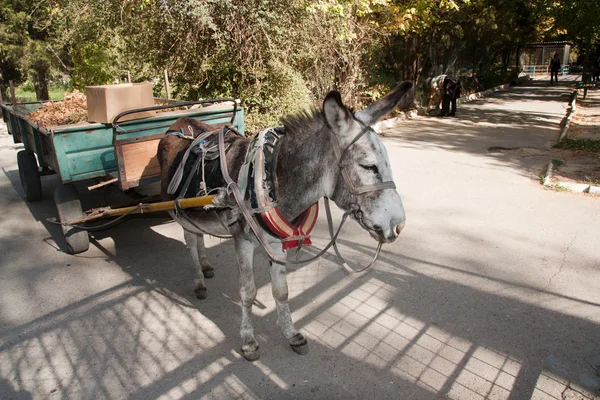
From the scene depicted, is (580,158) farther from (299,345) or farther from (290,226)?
(290,226)

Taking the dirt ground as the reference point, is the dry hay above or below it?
above

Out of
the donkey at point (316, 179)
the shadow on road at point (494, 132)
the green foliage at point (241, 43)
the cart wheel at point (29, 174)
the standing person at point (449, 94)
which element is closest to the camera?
the donkey at point (316, 179)

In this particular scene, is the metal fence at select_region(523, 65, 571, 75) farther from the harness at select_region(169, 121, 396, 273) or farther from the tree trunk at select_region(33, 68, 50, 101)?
the harness at select_region(169, 121, 396, 273)

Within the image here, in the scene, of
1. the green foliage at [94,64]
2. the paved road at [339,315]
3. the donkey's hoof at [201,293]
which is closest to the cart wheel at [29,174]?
the paved road at [339,315]

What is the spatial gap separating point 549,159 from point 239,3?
25.2 feet

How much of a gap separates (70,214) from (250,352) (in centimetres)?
292

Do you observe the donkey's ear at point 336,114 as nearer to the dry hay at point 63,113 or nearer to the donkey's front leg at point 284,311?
the donkey's front leg at point 284,311

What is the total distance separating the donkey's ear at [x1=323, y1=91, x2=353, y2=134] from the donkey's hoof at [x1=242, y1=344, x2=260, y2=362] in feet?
6.05

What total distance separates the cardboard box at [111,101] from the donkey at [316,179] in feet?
5.34

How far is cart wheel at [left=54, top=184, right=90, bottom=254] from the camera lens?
4.82 m

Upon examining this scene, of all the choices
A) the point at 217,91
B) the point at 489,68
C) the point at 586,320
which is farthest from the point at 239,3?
the point at 489,68

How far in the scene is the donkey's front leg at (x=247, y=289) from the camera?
127 inches

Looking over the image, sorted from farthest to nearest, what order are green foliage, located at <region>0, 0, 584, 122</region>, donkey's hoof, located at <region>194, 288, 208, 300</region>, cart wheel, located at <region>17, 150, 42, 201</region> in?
green foliage, located at <region>0, 0, 584, 122</region>, cart wheel, located at <region>17, 150, 42, 201</region>, donkey's hoof, located at <region>194, 288, 208, 300</region>

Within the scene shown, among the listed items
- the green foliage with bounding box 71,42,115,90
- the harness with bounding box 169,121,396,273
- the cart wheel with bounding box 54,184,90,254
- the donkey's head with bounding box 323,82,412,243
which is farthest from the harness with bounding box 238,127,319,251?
the green foliage with bounding box 71,42,115,90
